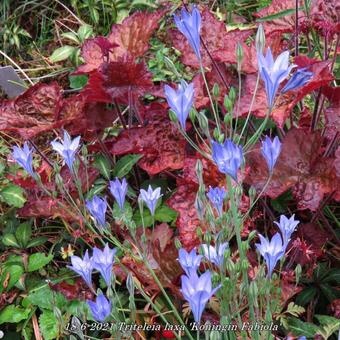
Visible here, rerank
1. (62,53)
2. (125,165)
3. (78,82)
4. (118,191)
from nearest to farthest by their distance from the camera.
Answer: (118,191) → (125,165) → (78,82) → (62,53)

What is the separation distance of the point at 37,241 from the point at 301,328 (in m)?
0.82

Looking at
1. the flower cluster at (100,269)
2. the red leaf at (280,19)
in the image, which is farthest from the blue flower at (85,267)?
the red leaf at (280,19)

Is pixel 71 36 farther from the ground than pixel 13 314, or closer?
farther from the ground

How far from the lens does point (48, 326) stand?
1705 millimetres

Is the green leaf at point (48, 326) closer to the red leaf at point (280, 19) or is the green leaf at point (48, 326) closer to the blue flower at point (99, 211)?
the blue flower at point (99, 211)

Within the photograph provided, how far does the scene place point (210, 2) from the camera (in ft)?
9.11

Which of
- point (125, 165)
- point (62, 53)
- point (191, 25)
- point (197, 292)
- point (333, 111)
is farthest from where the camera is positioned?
point (62, 53)

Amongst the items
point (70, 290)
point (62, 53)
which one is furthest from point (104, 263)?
point (62, 53)

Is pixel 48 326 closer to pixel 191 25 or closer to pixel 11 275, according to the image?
pixel 11 275

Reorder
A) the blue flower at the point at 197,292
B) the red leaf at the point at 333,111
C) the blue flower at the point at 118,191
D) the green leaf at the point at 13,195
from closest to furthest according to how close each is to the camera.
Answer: the blue flower at the point at 197,292 → the blue flower at the point at 118,191 → the red leaf at the point at 333,111 → the green leaf at the point at 13,195

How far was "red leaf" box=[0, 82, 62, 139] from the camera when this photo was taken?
6.41ft

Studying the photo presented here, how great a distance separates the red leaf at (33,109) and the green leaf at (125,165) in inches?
8.8

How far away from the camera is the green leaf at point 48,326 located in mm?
1685

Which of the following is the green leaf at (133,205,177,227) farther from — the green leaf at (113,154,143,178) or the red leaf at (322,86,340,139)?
the red leaf at (322,86,340,139)
